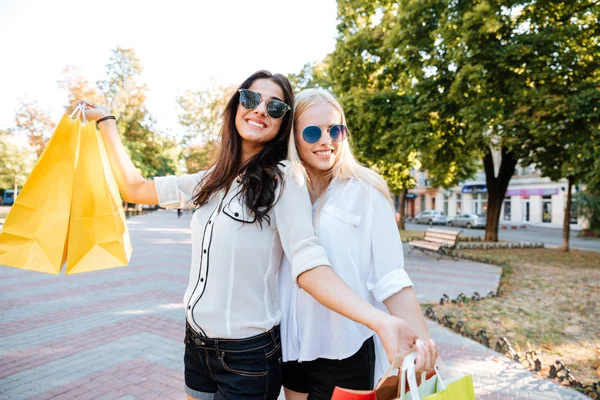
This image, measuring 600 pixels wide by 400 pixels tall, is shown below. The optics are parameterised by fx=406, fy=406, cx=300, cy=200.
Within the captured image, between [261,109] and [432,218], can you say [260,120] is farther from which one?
[432,218]

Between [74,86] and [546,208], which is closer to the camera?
[74,86]

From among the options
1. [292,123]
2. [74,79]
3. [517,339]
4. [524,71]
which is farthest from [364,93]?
[74,79]

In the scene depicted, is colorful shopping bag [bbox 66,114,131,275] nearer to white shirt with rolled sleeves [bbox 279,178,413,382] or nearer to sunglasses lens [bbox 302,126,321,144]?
white shirt with rolled sleeves [bbox 279,178,413,382]

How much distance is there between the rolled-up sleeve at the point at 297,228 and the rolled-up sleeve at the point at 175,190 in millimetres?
617

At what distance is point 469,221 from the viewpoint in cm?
3397

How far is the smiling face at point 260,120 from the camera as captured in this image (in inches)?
66.8

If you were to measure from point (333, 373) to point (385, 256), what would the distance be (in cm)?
50

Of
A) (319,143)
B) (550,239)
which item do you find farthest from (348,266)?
(550,239)

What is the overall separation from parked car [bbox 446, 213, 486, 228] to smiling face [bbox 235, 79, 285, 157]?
3488 cm

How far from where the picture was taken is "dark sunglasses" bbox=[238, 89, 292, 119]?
1.68 meters

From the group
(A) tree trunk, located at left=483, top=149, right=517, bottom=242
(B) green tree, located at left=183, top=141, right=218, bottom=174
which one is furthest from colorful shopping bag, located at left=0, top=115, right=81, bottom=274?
(B) green tree, located at left=183, top=141, right=218, bottom=174

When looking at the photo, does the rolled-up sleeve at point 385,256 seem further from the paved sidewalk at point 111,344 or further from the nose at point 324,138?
the paved sidewalk at point 111,344

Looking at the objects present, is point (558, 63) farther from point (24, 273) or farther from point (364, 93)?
point (24, 273)

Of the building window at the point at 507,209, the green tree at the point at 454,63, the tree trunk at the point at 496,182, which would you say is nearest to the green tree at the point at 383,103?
the green tree at the point at 454,63
